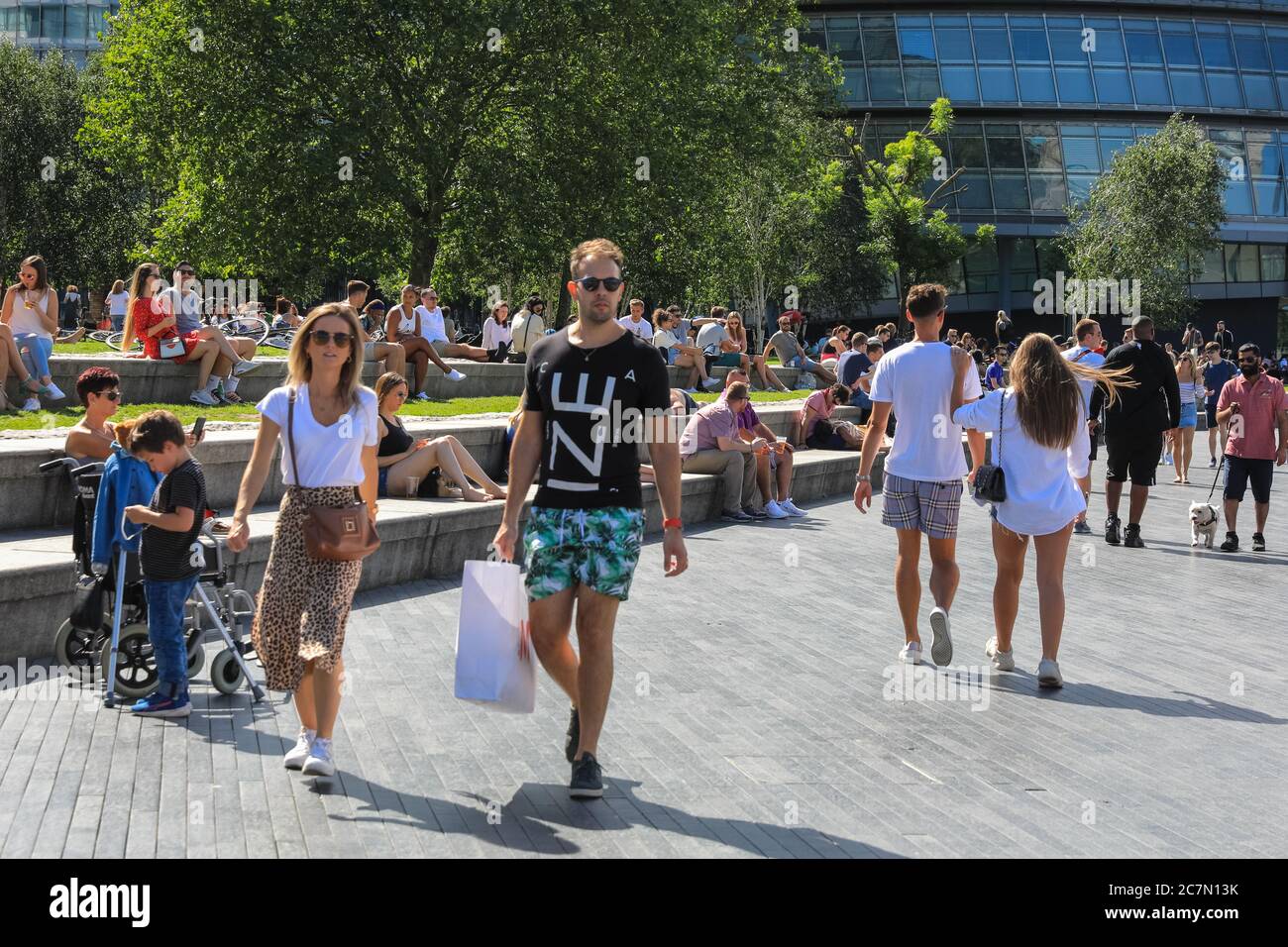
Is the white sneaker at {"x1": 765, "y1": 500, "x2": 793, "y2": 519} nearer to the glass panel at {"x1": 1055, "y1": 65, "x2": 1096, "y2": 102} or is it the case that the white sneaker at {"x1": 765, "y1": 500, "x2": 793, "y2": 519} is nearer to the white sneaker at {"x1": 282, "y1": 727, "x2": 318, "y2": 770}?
the white sneaker at {"x1": 282, "y1": 727, "x2": 318, "y2": 770}

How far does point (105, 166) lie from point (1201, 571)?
4185 cm

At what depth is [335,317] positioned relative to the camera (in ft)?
19.1

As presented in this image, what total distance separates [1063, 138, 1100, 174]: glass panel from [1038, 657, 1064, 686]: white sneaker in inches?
2172

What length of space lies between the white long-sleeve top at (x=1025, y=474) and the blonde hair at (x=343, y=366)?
137 inches

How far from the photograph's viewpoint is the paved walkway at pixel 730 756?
17.0ft

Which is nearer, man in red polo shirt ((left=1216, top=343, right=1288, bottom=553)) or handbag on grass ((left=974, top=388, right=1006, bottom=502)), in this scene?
handbag on grass ((left=974, top=388, right=1006, bottom=502))

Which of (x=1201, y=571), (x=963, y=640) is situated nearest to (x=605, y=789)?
(x=963, y=640)

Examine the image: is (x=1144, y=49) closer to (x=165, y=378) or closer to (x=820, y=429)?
(x=820, y=429)

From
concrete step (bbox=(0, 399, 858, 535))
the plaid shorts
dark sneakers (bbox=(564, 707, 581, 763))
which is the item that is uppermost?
concrete step (bbox=(0, 399, 858, 535))

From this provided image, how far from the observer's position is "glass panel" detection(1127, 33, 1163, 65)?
6003 cm

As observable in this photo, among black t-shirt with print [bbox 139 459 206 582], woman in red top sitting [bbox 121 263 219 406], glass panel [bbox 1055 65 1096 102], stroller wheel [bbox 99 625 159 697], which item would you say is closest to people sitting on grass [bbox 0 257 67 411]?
woman in red top sitting [bbox 121 263 219 406]

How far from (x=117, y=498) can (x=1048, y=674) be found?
4658mm

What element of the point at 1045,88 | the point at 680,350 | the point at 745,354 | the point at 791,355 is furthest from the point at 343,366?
the point at 1045,88

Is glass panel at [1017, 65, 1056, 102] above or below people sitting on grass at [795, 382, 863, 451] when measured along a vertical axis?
above
